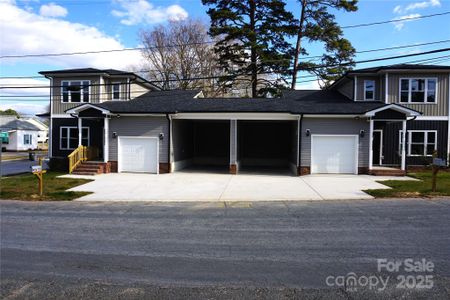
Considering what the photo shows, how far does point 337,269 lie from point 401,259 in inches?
47.3

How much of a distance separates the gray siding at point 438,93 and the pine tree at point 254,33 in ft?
40.4

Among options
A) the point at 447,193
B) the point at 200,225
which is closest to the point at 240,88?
the point at 447,193

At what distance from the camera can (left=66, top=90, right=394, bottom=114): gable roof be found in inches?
770

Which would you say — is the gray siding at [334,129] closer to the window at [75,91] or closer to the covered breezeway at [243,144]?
the covered breezeway at [243,144]

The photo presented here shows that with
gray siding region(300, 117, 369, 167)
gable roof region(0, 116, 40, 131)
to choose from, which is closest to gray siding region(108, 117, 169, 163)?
gray siding region(300, 117, 369, 167)

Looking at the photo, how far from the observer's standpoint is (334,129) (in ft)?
62.6

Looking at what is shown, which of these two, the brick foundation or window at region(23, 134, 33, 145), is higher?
window at region(23, 134, 33, 145)

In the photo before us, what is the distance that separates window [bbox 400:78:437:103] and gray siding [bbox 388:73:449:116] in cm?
24

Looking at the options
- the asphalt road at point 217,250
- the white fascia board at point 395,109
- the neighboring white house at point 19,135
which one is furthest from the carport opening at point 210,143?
the neighboring white house at point 19,135

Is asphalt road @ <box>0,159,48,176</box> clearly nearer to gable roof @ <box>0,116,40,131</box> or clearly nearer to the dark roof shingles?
the dark roof shingles

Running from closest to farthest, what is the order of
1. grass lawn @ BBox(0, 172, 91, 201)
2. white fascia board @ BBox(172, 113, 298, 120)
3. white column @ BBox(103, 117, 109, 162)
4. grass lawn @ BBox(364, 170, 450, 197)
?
grass lawn @ BBox(364, 170, 450, 197)
grass lawn @ BBox(0, 172, 91, 201)
white fascia board @ BBox(172, 113, 298, 120)
white column @ BBox(103, 117, 109, 162)

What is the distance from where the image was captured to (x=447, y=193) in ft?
39.3

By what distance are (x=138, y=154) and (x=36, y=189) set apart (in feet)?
23.0

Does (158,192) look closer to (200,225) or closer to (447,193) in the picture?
(200,225)
